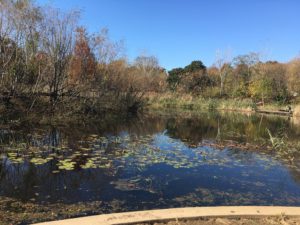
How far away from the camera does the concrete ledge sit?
3.88m

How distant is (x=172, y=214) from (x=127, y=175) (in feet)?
9.66

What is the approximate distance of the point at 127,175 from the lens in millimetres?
7047

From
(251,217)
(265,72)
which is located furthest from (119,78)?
(265,72)

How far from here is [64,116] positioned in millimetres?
16000

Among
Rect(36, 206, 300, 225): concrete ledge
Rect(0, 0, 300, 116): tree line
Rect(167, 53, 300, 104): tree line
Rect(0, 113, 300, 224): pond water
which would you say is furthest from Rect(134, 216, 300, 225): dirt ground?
Rect(167, 53, 300, 104): tree line

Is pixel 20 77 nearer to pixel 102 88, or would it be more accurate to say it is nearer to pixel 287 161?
pixel 102 88

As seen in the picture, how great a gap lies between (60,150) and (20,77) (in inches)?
288

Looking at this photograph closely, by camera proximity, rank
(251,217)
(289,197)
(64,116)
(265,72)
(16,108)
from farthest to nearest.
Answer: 1. (265,72)
2. (64,116)
3. (16,108)
4. (289,197)
5. (251,217)

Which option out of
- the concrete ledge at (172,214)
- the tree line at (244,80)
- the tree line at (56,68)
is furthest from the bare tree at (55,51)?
the tree line at (244,80)

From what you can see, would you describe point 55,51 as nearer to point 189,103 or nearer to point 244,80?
point 189,103

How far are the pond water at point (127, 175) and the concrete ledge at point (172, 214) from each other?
2.85 ft

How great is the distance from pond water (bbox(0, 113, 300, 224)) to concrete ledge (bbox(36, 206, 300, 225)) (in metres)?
0.87

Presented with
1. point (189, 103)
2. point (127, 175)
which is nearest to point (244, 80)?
point (189, 103)

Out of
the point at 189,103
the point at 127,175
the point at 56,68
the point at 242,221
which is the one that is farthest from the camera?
the point at 189,103
